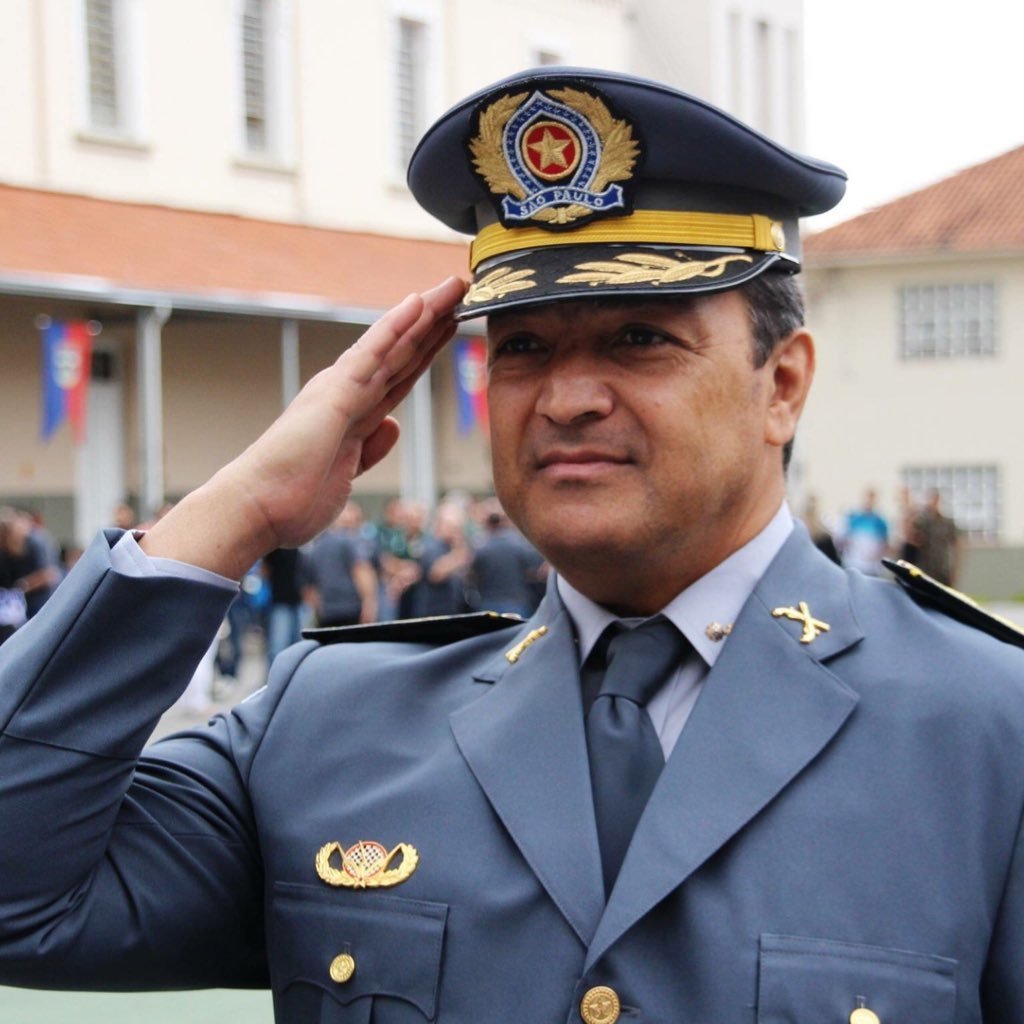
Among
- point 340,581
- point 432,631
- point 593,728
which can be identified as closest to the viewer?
point 593,728

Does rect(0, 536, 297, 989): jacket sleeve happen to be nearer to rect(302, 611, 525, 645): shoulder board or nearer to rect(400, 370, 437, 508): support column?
rect(302, 611, 525, 645): shoulder board

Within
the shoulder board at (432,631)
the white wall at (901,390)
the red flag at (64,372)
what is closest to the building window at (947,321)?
the white wall at (901,390)

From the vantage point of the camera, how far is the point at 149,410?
17422 millimetres

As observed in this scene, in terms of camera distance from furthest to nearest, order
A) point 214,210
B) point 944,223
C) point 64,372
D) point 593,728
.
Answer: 1. point 944,223
2. point 214,210
3. point 64,372
4. point 593,728

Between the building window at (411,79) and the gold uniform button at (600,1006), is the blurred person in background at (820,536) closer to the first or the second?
the gold uniform button at (600,1006)

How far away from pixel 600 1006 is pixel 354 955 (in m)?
0.34

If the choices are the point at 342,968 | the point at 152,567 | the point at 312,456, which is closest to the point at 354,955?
the point at 342,968

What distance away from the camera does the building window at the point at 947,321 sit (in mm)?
30922

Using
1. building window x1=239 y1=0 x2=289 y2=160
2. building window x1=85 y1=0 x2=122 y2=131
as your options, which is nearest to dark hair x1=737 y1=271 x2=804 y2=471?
building window x1=85 y1=0 x2=122 y2=131

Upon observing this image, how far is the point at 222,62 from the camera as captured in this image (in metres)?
20.3

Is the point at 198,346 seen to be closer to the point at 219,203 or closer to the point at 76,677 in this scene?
the point at 219,203

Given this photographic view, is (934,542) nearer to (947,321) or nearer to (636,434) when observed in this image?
(636,434)

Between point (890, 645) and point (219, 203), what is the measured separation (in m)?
19.3

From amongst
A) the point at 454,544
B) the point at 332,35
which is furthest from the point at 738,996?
the point at 332,35
